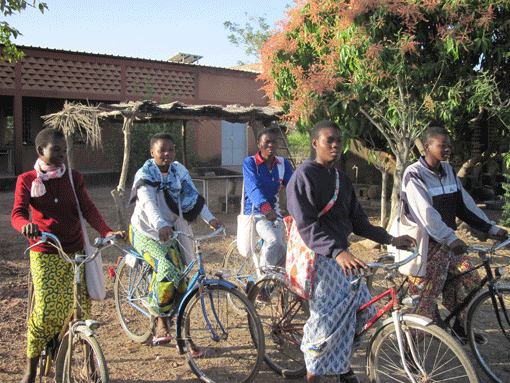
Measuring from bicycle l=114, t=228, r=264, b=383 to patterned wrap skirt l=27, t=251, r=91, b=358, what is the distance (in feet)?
2.31

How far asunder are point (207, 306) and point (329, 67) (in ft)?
15.3

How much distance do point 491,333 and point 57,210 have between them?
12.1 feet

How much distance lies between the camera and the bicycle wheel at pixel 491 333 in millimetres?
3174

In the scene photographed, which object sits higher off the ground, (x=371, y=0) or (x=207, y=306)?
(x=371, y=0)

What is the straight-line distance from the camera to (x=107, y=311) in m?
4.72

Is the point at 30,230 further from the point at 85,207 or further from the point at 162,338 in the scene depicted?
the point at 162,338

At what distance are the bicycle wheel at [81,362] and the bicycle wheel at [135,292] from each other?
936mm

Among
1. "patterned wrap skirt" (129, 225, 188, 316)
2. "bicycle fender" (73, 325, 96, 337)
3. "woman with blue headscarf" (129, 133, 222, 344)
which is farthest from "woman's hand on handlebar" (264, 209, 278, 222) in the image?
"bicycle fender" (73, 325, 96, 337)

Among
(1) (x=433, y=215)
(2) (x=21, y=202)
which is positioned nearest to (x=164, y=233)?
(2) (x=21, y=202)

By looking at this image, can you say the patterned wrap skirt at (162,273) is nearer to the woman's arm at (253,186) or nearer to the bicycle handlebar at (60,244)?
the bicycle handlebar at (60,244)

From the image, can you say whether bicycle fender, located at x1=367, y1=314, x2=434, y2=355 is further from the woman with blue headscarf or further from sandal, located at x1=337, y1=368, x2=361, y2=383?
the woman with blue headscarf

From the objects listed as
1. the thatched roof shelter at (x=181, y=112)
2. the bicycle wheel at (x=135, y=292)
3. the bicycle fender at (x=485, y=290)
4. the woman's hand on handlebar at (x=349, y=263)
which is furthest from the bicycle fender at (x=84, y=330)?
the thatched roof shelter at (x=181, y=112)

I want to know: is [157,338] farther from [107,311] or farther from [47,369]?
[107,311]

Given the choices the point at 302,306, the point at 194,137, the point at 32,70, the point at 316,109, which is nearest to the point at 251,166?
the point at 302,306
